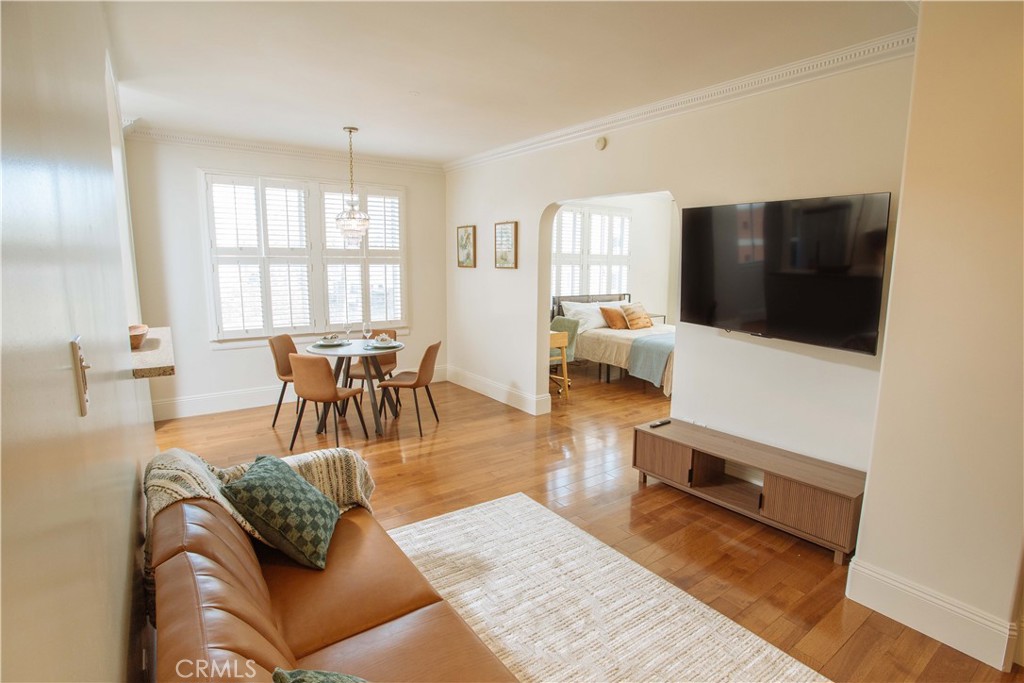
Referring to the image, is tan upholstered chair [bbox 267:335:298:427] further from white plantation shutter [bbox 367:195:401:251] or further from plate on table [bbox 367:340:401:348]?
white plantation shutter [bbox 367:195:401:251]

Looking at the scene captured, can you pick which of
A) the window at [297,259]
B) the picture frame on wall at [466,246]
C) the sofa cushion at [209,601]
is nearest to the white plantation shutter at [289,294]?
the window at [297,259]

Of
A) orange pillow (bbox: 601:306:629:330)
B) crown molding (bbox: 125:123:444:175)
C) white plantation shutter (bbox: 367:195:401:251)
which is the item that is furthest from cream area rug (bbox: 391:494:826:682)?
orange pillow (bbox: 601:306:629:330)

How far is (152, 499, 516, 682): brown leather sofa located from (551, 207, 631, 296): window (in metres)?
5.77

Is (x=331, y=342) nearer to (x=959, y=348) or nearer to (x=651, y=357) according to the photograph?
(x=651, y=357)

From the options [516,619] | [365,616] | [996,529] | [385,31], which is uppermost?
[385,31]

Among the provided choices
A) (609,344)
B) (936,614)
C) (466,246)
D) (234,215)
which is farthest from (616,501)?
(234,215)

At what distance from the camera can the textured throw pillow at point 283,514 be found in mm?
1913

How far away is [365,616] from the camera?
1688 millimetres

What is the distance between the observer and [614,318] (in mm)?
7051

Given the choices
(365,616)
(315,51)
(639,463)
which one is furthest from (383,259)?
(365,616)

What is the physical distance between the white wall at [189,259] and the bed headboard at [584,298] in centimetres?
287

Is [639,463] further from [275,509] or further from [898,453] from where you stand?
[275,509]

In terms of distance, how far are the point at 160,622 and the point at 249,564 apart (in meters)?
0.55

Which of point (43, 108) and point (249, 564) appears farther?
point (249, 564)
